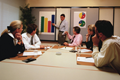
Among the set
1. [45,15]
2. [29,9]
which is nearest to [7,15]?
[29,9]

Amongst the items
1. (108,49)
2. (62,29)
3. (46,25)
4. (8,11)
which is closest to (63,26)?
(62,29)

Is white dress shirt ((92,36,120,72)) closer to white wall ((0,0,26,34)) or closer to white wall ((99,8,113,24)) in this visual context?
white wall ((0,0,26,34))

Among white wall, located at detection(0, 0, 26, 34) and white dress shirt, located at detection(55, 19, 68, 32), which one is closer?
white wall, located at detection(0, 0, 26, 34)

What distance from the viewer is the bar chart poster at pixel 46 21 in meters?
4.71

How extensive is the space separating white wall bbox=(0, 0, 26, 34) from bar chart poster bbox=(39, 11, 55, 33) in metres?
1.01

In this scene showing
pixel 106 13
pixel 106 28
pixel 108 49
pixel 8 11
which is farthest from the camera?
pixel 106 13

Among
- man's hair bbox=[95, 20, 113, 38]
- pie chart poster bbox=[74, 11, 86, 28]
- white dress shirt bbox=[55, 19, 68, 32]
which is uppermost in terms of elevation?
pie chart poster bbox=[74, 11, 86, 28]

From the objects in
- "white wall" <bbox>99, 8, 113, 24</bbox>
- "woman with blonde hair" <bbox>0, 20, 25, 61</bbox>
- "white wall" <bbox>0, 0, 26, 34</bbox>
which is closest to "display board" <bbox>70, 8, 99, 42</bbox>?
"white wall" <bbox>99, 8, 113, 24</bbox>

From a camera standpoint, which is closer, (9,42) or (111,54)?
(111,54)

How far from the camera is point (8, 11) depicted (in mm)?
3674

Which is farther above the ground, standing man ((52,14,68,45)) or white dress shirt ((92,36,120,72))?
standing man ((52,14,68,45))

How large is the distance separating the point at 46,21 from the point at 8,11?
5.44 ft

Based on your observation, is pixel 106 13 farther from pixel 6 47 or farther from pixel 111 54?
pixel 6 47

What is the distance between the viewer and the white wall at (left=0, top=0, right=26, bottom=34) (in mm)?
3373
